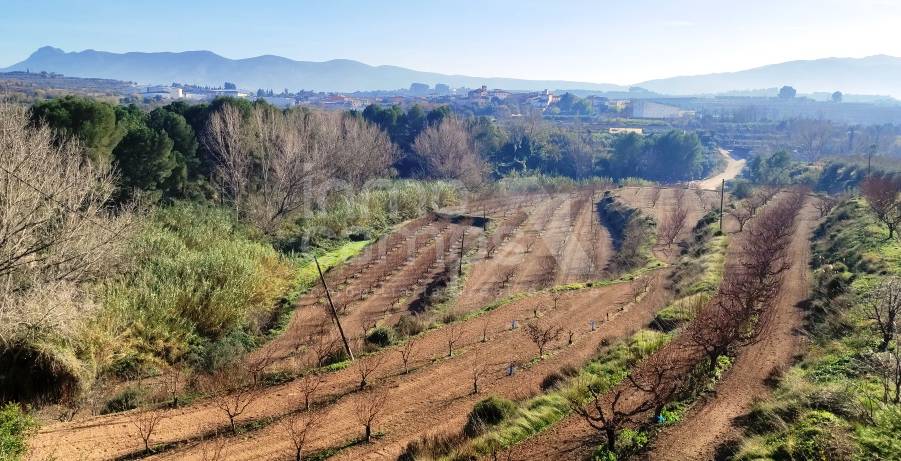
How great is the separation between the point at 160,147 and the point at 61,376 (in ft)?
55.3

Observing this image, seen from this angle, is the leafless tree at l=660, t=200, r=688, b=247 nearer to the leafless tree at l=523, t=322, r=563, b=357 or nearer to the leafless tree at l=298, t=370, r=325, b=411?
the leafless tree at l=523, t=322, r=563, b=357

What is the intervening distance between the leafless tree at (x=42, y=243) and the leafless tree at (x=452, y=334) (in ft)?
33.7

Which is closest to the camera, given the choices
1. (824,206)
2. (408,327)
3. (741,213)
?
(408,327)

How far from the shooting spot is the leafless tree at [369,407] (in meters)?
11.8

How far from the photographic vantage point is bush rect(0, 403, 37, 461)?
928 cm

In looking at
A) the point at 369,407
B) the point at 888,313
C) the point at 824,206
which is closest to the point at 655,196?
the point at 824,206

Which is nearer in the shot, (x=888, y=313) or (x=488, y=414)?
(x=488, y=414)

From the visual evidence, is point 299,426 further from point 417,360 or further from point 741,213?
point 741,213

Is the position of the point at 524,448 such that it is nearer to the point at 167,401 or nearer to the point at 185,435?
the point at 185,435

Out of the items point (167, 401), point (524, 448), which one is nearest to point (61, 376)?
point (167, 401)

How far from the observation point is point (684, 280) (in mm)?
25141

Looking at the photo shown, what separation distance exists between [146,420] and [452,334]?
30.2ft

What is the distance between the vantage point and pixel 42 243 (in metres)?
15.9

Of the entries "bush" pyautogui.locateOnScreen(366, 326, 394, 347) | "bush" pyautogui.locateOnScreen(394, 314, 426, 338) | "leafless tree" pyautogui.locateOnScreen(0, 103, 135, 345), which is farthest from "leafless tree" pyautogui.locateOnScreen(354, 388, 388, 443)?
"leafless tree" pyautogui.locateOnScreen(0, 103, 135, 345)
